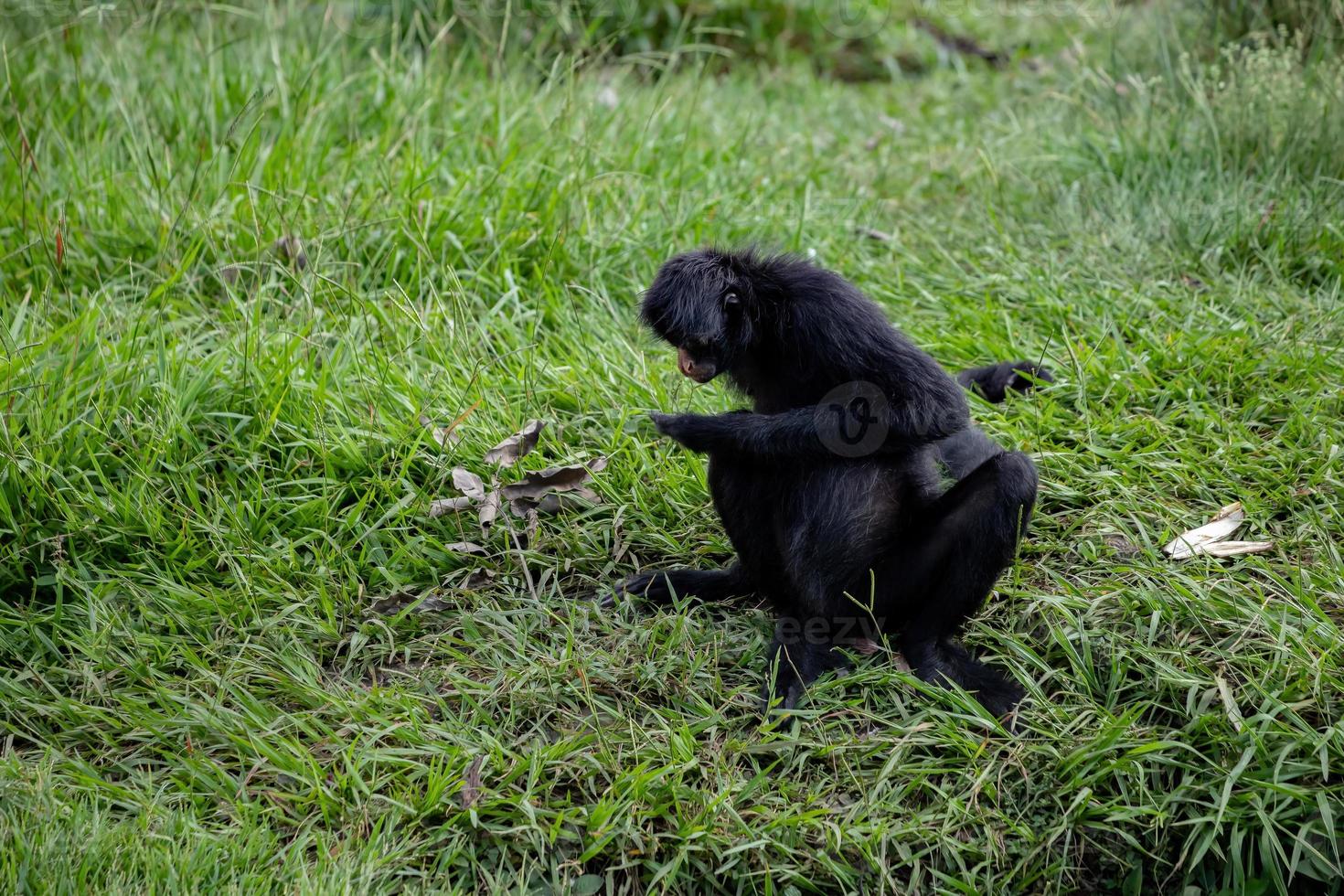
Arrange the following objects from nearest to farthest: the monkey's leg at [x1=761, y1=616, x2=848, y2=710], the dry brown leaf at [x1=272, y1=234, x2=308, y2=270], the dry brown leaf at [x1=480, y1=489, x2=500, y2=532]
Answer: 1. the monkey's leg at [x1=761, y1=616, x2=848, y2=710]
2. the dry brown leaf at [x1=480, y1=489, x2=500, y2=532]
3. the dry brown leaf at [x1=272, y1=234, x2=308, y2=270]

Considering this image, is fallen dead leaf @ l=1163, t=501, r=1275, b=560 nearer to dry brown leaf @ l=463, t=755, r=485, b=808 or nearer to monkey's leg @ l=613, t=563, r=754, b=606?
monkey's leg @ l=613, t=563, r=754, b=606

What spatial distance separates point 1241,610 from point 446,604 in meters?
2.26

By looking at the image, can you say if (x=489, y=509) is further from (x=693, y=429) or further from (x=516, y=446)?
(x=693, y=429)

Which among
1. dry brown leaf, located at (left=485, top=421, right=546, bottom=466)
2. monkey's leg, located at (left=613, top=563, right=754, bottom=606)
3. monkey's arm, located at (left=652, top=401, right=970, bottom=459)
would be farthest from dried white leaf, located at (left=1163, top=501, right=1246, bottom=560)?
dry brown leaf, located at (left=485, top=421, right=546, bottom=466)

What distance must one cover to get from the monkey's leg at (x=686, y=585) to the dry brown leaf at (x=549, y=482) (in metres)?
0.42

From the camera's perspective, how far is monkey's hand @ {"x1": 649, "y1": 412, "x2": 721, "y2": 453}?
10.2 ft

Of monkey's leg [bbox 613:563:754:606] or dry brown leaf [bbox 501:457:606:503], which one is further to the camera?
dry brown leaf [bbox 501:457:606:503]

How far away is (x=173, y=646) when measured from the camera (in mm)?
3262

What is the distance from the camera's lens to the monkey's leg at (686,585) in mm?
3488

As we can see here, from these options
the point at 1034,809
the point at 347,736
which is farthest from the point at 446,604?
the point at 1034,809

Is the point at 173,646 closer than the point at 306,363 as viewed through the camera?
Yes

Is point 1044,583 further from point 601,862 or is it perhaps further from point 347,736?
point 347,736

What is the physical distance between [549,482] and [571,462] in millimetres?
118

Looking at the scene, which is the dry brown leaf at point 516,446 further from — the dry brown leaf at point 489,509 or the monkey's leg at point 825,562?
the monkey's leg at point 825,562
